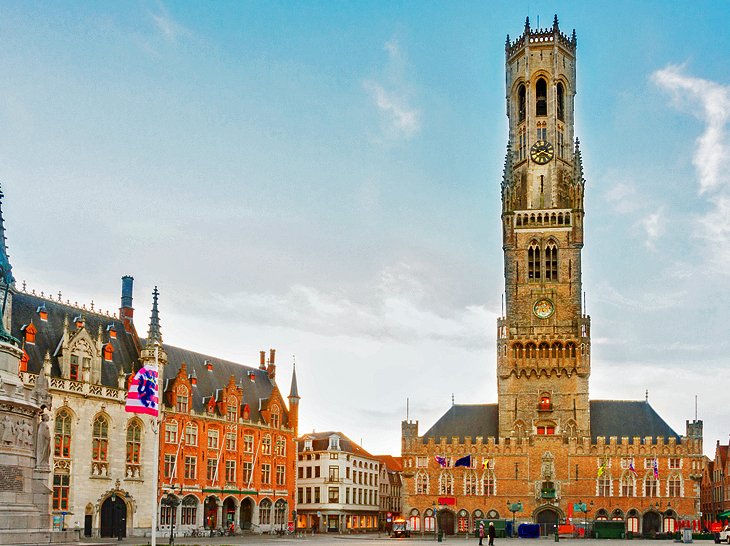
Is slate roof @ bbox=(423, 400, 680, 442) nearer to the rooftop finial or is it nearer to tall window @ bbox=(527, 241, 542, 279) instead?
tall window @ bbox=(527, 241, 542, 279)

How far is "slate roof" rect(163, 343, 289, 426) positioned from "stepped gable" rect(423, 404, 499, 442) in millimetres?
17020

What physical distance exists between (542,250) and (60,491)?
2096 inches

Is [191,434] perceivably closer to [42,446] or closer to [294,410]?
[294,410]

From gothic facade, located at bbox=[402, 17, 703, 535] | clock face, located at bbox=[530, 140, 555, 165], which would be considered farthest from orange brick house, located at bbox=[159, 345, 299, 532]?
clock face, located at bbox=[530, 140, 555, 165]

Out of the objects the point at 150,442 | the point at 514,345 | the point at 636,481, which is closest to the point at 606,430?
the point at 636,481

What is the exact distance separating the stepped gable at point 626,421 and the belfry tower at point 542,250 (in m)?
2.88

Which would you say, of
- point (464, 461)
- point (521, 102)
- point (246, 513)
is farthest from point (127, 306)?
point (521, 102)

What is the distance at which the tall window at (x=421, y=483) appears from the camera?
9031cm

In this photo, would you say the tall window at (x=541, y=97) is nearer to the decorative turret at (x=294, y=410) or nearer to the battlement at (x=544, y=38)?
the battlement at (x=544, y=38)

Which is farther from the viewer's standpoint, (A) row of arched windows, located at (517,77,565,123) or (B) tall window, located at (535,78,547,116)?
(B) tall window, located at (535,78,547,116)

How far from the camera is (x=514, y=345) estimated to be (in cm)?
9181

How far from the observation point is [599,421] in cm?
9175

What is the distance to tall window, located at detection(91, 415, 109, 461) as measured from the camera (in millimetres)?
63412

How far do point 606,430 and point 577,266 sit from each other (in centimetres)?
1621
